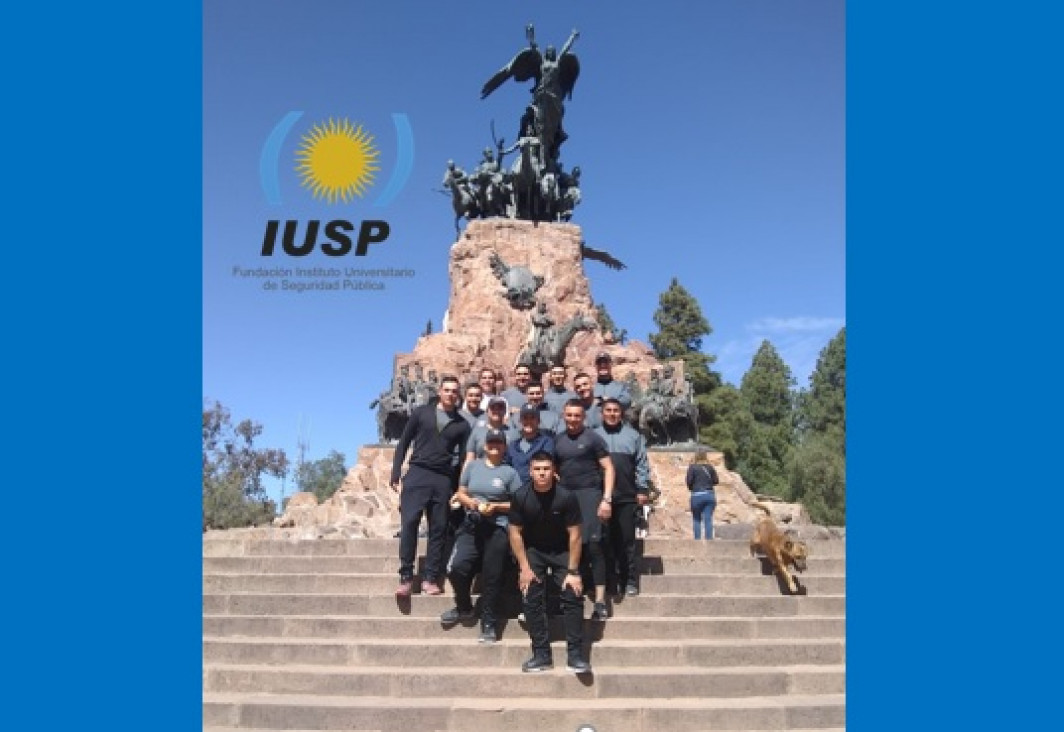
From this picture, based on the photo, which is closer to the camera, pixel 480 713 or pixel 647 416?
pixel 480 713

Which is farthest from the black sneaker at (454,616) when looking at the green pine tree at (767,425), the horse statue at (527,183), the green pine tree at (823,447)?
the green pine tree at (767,425)

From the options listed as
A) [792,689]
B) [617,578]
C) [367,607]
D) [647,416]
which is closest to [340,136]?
[367,607]

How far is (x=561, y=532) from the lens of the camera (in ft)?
20.1

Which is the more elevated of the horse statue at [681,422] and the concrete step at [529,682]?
the horse statue at [681,422]

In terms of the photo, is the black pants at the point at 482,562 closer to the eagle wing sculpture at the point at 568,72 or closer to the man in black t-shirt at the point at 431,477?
the man in black t-shirt at the point at 431,477

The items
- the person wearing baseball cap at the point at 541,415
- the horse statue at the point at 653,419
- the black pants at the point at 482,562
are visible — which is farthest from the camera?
the horse statue at the point at 653,419

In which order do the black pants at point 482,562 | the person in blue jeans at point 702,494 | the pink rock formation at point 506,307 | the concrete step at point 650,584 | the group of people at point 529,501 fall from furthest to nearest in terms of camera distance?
the pink rock formation at point 506,307 → the person in blue jeans at point 702,494 → the concrete step at point 650,584 → the black pants at point 482,562 → the group of people at point 529,501

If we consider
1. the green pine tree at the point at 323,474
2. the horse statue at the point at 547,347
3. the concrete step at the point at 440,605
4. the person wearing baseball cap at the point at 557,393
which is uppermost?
the horse statue at the point at 547,347

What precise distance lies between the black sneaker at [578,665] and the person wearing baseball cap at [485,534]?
70 cm

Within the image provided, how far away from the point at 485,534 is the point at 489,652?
802mm

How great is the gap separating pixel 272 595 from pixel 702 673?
11.3 ft

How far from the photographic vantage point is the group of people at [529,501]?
6066 mm

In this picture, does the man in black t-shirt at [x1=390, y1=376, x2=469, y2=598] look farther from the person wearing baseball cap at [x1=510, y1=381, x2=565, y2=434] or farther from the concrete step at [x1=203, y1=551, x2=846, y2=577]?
the concrete step at [x1=203, y1=551, x2=846, y2=577]

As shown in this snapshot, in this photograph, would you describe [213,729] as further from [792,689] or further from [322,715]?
[792,689]
